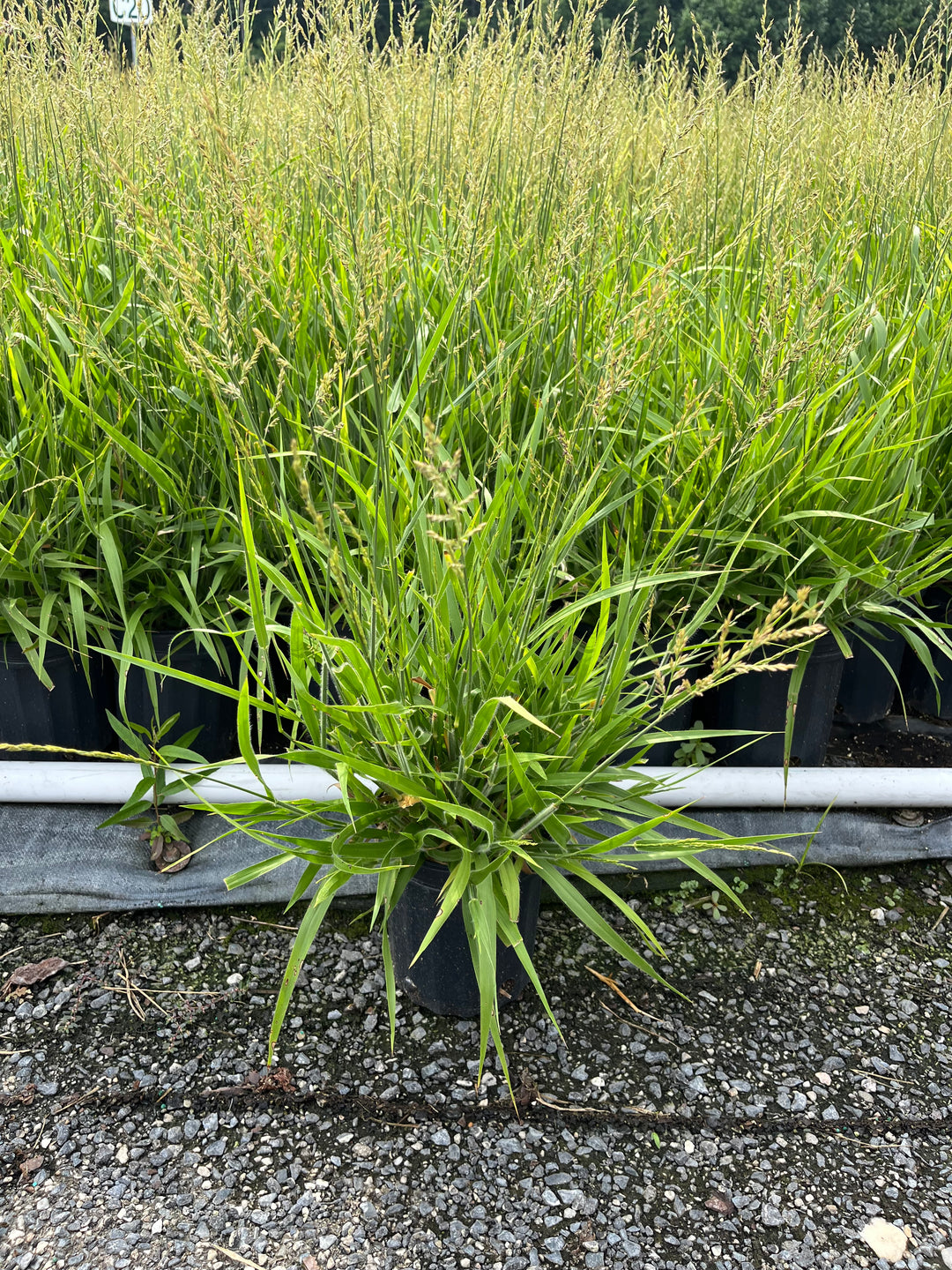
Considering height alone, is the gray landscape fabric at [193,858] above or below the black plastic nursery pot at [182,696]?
below

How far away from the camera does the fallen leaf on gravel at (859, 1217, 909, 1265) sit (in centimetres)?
118

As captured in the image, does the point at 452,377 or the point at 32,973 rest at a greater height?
the point at 452,377

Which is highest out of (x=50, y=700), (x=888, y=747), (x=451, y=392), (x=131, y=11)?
(x=131, y=11)

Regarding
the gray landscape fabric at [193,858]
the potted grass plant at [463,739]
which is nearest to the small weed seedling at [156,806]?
the gray landscape fabric at [193,858]

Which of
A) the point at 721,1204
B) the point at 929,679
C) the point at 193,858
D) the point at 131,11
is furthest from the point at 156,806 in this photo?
the point at 131,11

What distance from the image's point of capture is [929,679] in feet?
7.64

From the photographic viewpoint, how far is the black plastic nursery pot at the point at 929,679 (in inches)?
87.5

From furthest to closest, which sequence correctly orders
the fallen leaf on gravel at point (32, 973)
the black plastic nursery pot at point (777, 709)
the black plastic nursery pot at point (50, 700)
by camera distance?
the black plastic nursery pot at point (777, 709) < the black plastic nursery pot at point (50, 700) < the fallen leaf on gravel at point (32, 973)

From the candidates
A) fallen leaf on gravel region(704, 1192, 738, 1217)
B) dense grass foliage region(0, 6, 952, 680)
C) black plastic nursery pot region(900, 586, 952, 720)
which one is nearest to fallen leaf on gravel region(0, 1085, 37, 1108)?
dense grass foliage region(0, 6, 952, 680)

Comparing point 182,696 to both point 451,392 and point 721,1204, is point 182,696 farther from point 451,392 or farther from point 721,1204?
point 721,1204

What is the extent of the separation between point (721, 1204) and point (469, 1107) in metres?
0.36

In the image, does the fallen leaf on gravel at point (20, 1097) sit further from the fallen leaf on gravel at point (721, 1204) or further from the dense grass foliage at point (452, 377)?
the fallen leaf on gravel at point (721, 1204)

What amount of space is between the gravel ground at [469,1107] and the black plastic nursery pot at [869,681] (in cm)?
67

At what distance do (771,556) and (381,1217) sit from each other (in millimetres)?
1255
